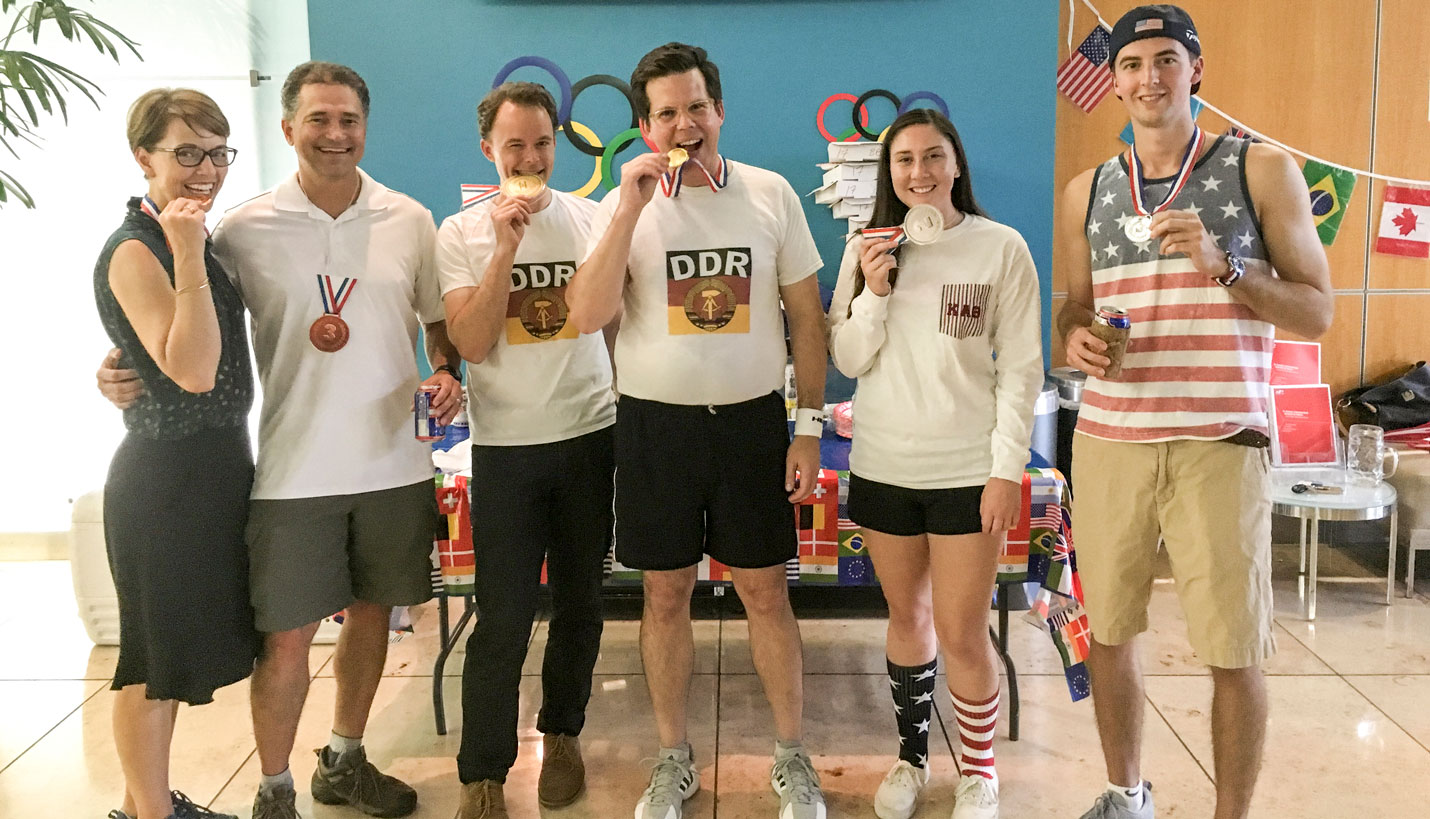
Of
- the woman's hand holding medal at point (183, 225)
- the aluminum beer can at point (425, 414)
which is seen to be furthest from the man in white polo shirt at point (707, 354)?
the woman's hand holding medal at point (183, 225)

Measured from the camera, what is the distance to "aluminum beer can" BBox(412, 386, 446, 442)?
2234 millimetres

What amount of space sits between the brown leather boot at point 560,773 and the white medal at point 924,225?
1638mm

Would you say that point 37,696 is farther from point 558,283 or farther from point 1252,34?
point 1252,34

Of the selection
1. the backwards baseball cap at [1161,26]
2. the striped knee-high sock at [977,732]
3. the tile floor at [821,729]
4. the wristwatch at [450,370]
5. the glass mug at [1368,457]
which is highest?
the backwards baseball cap at [1161,26]

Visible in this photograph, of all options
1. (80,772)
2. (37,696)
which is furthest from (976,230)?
(37,696)

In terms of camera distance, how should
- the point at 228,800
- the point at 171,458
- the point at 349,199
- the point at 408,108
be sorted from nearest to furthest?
the point at 171,458 < the point at 349,199 < the point at 228,800 < the point at 408,108

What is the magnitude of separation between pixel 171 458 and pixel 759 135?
3016 millimetres

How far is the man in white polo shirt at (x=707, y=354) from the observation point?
2207mm

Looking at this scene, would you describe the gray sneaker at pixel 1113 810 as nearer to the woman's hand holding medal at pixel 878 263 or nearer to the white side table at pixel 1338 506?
the woman's hand holding medal at pixel 878 263

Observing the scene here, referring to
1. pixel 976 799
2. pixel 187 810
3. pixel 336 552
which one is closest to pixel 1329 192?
pixel 976 799

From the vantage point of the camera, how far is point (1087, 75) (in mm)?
4617

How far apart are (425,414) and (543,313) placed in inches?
14.3

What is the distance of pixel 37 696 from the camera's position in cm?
336

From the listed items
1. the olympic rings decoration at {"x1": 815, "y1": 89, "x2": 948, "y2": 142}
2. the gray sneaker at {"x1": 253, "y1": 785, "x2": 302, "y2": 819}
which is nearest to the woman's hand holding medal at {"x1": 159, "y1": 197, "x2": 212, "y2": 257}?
the gray sneaker at {"x1": 253, "y1": 785, "x2": 302, "y2": 819}
